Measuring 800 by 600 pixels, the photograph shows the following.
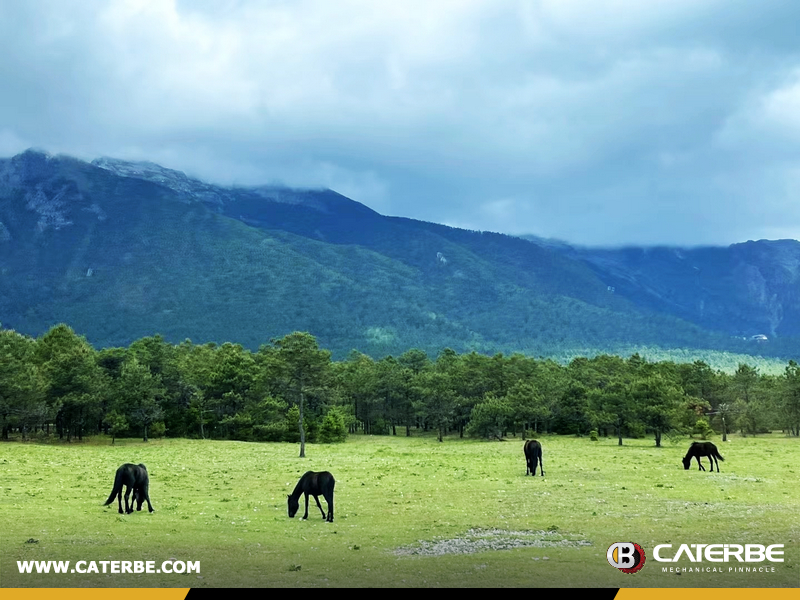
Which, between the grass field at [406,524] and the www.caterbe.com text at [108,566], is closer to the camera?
the grass field at [406,524]

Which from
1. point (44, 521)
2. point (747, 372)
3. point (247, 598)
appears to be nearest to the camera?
point (247, 598)

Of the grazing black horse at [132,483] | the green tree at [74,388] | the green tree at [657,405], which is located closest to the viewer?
the grazing black horse at [132,483]

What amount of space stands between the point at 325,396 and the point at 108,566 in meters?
47.5

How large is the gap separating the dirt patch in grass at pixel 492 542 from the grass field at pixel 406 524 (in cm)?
6

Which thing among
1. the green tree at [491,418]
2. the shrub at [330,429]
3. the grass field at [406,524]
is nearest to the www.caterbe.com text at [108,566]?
the grass field at [406,524]

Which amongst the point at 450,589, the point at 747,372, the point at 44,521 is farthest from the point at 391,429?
the point at 450,589

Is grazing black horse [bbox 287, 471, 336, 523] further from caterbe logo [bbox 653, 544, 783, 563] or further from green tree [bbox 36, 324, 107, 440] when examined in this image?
green tree [bbox 36, 324, 107, 440]

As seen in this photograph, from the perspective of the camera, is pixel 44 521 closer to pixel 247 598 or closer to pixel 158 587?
pixel 158 587

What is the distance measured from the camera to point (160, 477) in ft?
122

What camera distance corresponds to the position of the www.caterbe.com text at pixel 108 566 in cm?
1694

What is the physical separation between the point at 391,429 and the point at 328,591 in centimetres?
10580

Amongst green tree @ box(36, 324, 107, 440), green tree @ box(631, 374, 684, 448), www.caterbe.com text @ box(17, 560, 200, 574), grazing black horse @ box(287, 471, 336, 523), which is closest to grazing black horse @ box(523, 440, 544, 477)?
grazing black horse @ box(287, 471, 336, 523)

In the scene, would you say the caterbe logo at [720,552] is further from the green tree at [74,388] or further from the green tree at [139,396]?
the green tree at [139,396]

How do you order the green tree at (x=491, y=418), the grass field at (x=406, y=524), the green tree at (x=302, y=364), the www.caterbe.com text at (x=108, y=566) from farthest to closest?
the green tree at (x=491, y=418), the green tree at (x=302, y=364), the www.caterbe.com text at (x=108, y=566), the grass field at (x=406, y=524)
